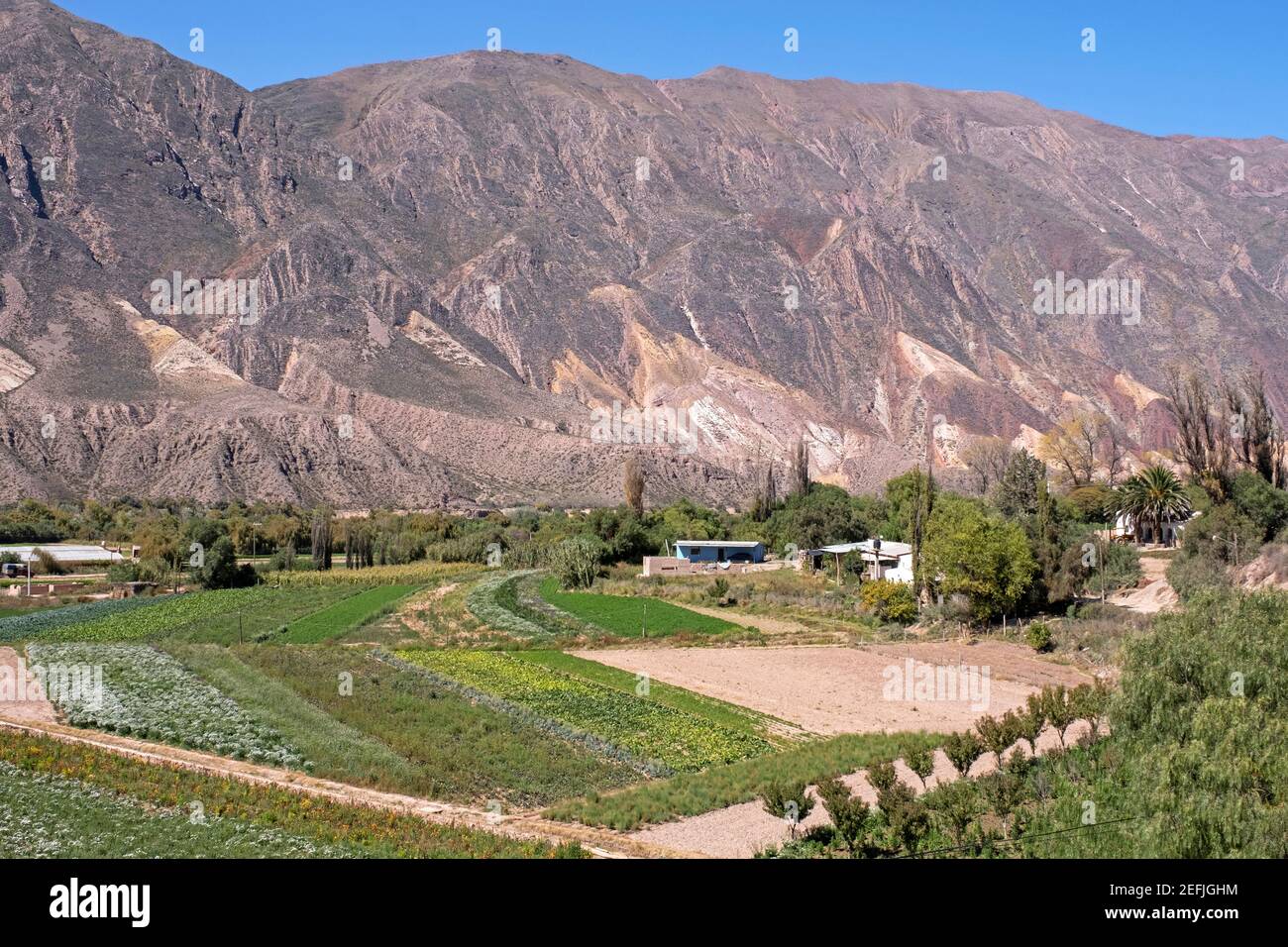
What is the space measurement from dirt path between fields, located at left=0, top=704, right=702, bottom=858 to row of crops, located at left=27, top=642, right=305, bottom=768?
0.41 m

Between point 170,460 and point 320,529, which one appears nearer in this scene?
point 320,529

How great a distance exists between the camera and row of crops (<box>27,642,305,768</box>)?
1032 inches

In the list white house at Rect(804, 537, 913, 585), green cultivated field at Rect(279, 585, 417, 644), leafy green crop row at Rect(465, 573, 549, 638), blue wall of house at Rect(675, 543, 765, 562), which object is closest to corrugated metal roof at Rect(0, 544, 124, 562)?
green cultivated field at Rect(279, 585, 417, 644)

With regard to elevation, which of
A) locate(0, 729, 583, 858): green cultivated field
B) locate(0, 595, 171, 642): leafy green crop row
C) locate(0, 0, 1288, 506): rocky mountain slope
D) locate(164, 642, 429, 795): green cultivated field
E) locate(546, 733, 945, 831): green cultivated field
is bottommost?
locate(546, 733, 945, 831): green cultivated field

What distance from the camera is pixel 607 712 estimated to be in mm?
31562

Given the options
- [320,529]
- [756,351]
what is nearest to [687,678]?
[320,529]

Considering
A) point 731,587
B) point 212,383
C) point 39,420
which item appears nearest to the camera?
point 731,587

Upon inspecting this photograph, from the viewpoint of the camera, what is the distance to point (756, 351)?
16300 cm

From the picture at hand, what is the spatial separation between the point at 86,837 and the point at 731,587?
49.4 meters

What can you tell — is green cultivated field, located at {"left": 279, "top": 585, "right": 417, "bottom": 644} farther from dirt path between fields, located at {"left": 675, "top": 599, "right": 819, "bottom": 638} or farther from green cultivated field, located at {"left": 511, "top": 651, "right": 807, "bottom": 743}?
dirt path between fields, located at {"left": 675, "top": 599, "right": 819, "bottom": 638}

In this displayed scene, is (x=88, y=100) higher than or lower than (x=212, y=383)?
higher

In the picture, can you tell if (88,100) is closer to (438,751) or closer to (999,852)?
(438,751)

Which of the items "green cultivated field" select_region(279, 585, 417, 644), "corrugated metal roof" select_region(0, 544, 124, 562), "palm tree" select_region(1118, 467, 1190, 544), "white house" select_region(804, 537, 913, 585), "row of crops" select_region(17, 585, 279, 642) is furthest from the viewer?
"corrugated metal roof" select_region(0, 544, 124, 562)

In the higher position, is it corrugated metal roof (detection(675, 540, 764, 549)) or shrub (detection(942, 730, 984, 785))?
corrugated metal roof (detection(675, 540, 764, 549))
